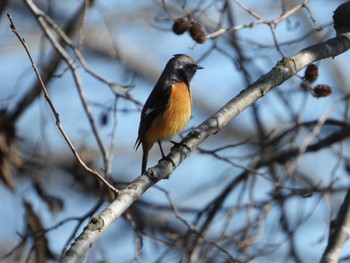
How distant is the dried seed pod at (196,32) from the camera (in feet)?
17.8

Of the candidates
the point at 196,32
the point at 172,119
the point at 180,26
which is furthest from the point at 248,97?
the point at 172,119

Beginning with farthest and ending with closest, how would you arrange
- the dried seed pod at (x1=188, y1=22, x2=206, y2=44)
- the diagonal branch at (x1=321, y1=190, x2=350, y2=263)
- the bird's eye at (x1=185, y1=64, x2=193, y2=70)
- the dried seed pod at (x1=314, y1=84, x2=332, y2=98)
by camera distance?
the bird's eye at (x1=185, y1=64, x2=193, y2=70), the dried seed pod at (x1=188, y1=22, x2=206, y2=44), the dried seed pod at (x1=314, y1=84, x2=332, y2=98), the diagonal branch at (x1=321, y1=190, x2=350, y2=263)

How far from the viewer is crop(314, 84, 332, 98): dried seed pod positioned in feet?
17.3

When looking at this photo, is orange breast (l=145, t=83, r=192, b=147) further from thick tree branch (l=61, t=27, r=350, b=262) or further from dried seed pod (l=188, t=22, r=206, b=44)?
thick tree branch (l=61, t=27, r=350, b=262)

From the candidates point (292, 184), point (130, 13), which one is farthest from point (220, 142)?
point (292, 184)

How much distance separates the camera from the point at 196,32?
547 cm

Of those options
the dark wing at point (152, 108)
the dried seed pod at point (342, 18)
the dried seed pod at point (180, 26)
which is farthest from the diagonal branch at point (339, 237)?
the dark wing at point (152, 108)

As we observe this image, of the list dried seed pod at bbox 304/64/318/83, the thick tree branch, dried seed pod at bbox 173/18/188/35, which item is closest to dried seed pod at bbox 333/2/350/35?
the thick tree branch

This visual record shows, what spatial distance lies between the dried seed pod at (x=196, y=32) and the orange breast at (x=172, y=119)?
818mm

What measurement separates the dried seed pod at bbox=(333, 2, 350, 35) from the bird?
63.5 inches

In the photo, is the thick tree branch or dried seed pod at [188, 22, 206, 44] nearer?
the thick tree branch

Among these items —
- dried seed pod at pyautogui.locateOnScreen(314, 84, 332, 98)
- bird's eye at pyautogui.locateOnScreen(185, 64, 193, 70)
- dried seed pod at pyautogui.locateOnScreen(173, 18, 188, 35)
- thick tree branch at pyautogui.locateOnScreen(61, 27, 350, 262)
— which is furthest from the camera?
bird's eye at pyautogui.locateOnScreen(185, 64, 193, 70)

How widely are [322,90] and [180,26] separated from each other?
1.17 m

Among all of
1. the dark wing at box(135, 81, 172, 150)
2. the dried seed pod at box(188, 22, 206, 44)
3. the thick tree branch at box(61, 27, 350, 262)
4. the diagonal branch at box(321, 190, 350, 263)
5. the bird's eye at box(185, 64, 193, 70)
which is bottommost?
the diagonal branch at box(321, 190, 350, 263)
